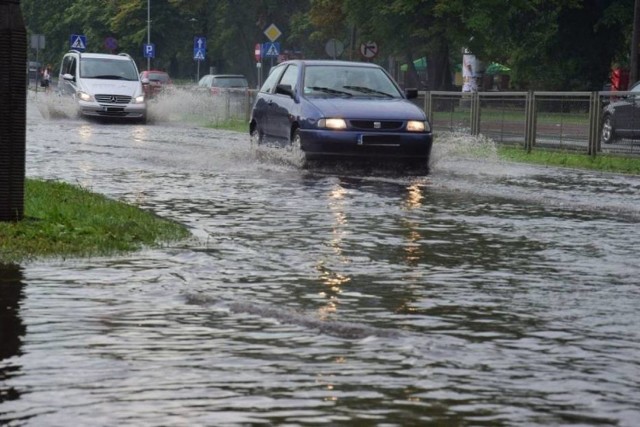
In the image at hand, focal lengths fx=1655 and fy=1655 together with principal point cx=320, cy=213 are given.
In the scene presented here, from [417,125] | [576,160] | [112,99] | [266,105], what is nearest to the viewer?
[417,125]

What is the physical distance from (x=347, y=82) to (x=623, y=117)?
5749 mm

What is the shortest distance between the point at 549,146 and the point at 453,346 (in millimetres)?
22424

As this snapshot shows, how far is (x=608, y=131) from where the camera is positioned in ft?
90.9

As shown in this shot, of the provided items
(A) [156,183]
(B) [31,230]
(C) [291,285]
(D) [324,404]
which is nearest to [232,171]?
(A) [156,183]

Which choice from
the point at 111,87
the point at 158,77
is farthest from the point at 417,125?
the point at 158,77

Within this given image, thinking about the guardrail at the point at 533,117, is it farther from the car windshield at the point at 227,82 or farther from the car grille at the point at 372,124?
the car windshield at the point at 227,82

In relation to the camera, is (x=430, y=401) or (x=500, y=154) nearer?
(x=430, y=401)

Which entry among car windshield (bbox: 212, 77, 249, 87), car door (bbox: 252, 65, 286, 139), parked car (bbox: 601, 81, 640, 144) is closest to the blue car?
car door (bbox: 252, 65, 286, 139)

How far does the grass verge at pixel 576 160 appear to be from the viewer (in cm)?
2673

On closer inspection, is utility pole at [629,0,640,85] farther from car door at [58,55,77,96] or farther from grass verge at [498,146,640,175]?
car door at [58,55,77,96]

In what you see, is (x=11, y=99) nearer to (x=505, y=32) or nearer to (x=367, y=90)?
(x=367, y=90)

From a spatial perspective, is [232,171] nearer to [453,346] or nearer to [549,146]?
[549,146]

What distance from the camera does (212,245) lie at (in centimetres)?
1300

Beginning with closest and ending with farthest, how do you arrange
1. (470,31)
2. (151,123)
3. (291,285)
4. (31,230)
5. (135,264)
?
1. (291,285)
2. (135,264)
3. (31,230)
4. (151,123)
5. (470,31)
